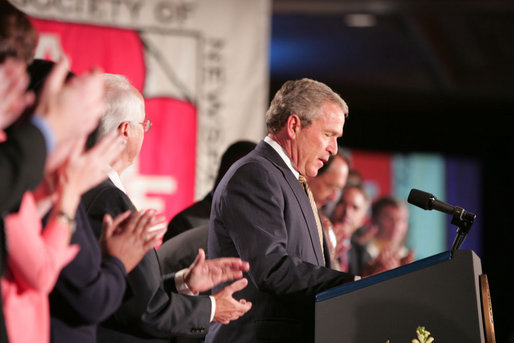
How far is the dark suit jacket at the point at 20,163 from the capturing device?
141 centimetres

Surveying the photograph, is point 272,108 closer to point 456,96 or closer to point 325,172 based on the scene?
point 325,172

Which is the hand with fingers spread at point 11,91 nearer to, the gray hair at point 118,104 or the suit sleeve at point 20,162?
the suit sleeve at point 20,162

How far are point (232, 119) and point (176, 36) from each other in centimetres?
64

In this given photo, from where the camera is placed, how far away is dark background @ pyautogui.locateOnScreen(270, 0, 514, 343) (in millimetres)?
8023

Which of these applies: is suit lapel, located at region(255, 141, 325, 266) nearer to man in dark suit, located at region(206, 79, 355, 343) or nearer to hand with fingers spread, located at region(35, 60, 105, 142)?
man in dark suit, located at region(206, 79, 355, 343)

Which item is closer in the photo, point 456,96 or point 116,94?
point 116,94

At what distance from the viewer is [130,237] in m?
1.85

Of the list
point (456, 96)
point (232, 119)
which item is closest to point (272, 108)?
point (232, 119)

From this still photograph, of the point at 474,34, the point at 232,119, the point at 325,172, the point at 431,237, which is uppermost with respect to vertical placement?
the point at 474,34

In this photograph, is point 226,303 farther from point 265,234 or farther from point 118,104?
point 118,104

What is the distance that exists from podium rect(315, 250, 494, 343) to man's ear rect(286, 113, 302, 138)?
0.68 m

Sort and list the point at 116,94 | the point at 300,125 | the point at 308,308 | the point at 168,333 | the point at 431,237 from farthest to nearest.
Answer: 1. the point at 431,237
2. the point at 300,125
3. the point at 308,308
4. the point at 116,94
5. the point at 168,333

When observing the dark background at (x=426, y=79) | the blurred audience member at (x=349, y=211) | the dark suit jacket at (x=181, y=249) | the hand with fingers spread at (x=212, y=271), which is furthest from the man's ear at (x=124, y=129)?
the dark background at (x=426, y=79)

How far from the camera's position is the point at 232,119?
16.7 ft
